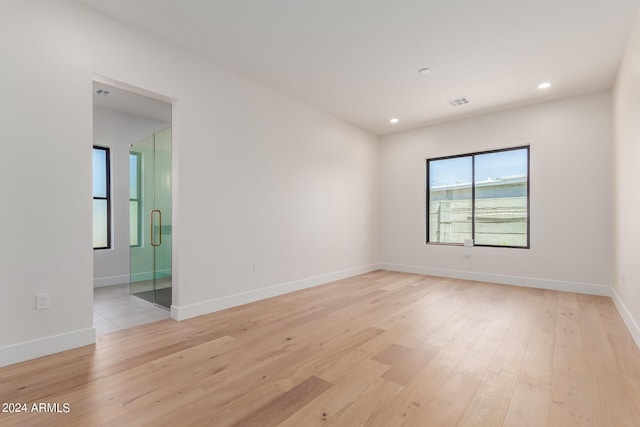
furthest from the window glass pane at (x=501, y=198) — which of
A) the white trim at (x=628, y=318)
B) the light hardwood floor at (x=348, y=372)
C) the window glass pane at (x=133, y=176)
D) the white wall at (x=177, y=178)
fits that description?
the window glass pane at (x=133, y=176)

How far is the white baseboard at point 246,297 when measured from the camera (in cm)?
324

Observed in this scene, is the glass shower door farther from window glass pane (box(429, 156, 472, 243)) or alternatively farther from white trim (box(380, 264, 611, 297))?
window glass pane (box(429, 156, 472, 243))

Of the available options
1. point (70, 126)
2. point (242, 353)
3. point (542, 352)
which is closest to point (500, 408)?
point (542, 352)

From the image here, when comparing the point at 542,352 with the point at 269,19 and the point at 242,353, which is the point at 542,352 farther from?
the point at 269,19

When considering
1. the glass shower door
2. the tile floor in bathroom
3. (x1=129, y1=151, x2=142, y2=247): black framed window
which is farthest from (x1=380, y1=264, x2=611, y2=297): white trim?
(x1=129, y1=151, x2=142, y2=247): black framed window

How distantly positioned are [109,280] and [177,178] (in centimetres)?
297

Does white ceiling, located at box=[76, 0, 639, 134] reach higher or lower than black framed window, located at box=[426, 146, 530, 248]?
higher

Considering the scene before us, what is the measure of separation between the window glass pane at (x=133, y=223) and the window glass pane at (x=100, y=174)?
556mm

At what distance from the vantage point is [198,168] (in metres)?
3.37

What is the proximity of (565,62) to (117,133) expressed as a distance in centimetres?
635

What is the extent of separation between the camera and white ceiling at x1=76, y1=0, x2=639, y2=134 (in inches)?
103

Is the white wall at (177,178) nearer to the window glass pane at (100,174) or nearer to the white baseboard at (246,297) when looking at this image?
the white baseboard at (246,297)

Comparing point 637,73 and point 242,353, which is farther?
point 637,73

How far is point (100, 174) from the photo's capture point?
5.04m
